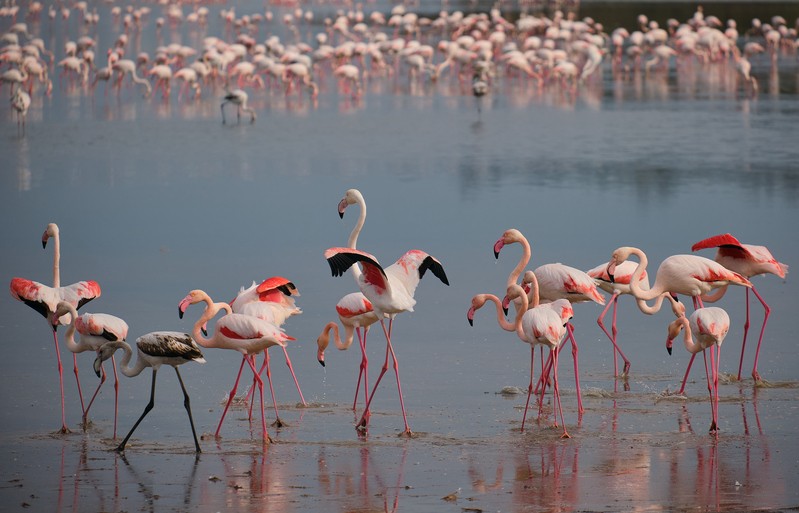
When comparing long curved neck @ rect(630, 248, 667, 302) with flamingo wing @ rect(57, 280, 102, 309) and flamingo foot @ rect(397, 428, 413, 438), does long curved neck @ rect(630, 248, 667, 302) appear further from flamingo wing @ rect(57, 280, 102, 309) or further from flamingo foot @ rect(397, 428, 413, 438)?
flamingo wing @ rect(57, 280, 102, 309)

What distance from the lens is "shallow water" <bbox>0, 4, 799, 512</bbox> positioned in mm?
5574

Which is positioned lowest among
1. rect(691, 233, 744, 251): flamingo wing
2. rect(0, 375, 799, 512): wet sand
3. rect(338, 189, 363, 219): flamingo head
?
rect(0, 375, 799, 512): wet sand

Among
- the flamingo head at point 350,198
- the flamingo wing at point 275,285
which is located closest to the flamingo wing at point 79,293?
the flamingo wing at point 275,285

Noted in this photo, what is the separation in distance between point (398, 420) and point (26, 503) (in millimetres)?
1990

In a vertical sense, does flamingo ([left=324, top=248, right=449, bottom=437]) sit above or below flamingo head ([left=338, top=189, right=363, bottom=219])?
below

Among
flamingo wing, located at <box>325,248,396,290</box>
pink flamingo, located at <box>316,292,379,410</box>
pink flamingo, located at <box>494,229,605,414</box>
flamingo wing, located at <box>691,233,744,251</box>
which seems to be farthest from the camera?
flamingo wing, located at <box>691,233,744,251</box>

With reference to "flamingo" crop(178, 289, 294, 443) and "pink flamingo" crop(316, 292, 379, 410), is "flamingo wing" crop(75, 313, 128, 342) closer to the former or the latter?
"flamingo" crop(178, 289, 294, 443)

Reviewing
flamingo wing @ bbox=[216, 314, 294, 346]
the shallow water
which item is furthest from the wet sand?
flamingo wing @ bbox=[216, 314, 294, 346]

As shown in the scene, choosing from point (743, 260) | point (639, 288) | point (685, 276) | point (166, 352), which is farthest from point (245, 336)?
point (743, 260)

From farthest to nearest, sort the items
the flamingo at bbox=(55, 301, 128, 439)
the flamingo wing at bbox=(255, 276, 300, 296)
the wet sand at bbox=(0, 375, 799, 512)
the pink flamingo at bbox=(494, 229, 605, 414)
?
the pink flamingo at bbox=(494, 229, 605, 414) → the flamingo wing at bbox=(255, 276, 300, 296) → the flamingo at bbox=(55, 301, 128, 439) → the wet sand at bbox=(0, 375, 799, 512)

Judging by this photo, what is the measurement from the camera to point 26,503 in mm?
5238

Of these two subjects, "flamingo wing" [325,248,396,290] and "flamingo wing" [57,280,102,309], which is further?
"flamingo wing" [57,280,102,309]

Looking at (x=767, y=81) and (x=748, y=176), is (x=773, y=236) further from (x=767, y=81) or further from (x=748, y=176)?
(x=767, y=81)

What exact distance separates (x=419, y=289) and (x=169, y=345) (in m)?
3.57
